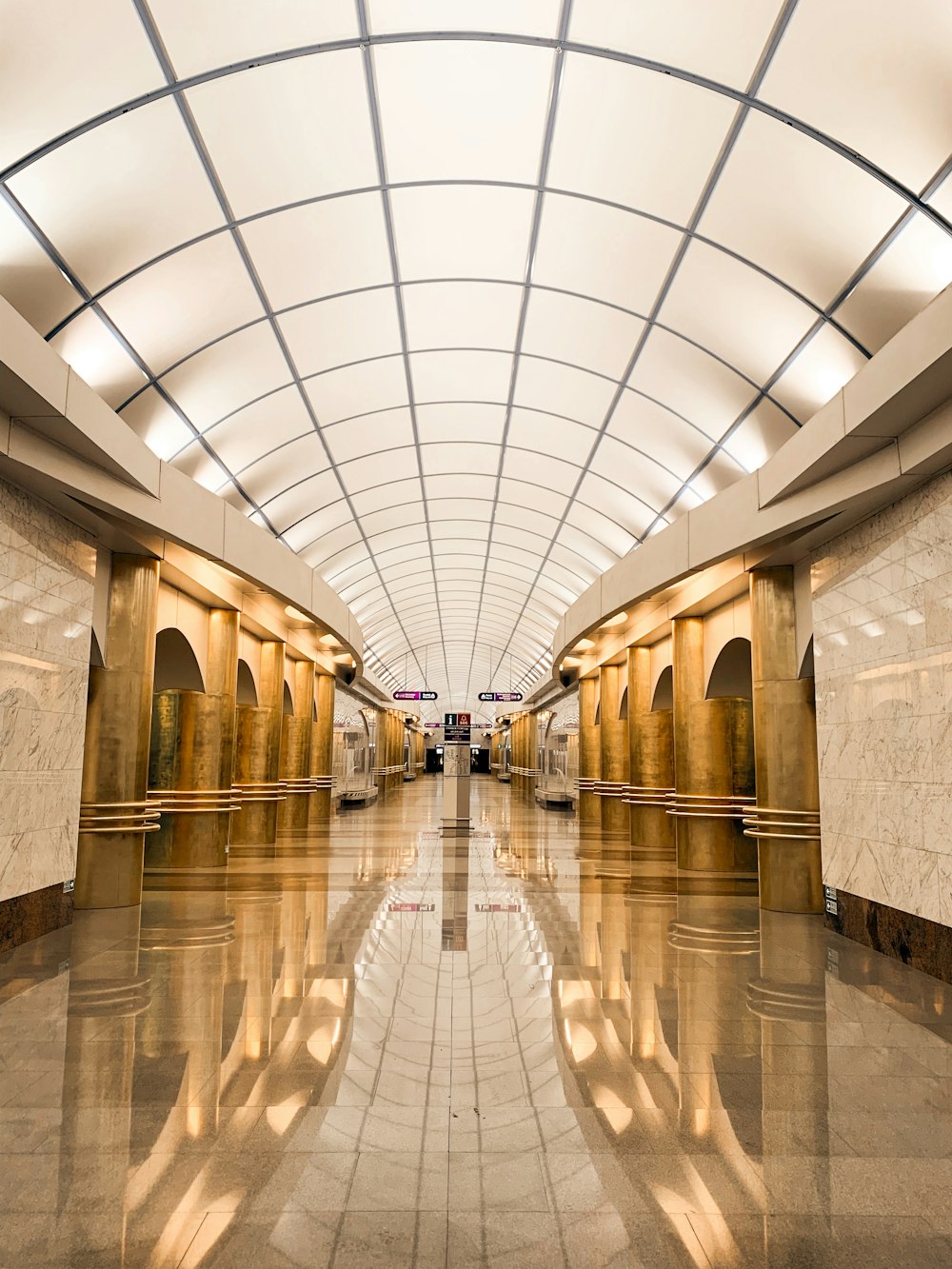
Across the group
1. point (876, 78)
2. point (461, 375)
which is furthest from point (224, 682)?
point (876, 78)

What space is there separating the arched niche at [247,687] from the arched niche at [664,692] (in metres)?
11.2

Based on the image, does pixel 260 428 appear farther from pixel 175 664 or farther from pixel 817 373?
pixel 817 373

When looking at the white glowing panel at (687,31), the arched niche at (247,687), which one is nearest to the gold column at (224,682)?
the arched niche at (247,687)

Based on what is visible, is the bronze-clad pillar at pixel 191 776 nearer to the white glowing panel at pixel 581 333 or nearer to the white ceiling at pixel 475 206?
the white ceiling at pixel 475 206

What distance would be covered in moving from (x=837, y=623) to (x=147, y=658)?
1076 cm

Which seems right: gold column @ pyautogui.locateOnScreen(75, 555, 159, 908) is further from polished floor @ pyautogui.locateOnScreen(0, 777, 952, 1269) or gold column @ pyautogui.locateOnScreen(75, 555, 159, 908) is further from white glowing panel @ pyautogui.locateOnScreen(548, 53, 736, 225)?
white glowing panel @ pyautogui.locateOnScreen(548, 53, 736, 225)

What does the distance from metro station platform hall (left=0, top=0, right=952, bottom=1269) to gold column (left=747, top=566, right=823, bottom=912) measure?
7 centimetres

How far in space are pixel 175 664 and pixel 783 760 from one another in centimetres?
1299

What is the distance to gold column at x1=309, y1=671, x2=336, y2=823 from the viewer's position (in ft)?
112

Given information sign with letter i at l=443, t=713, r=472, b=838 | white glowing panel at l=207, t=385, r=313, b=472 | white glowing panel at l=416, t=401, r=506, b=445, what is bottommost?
information sign with letter i at l=443, t=713, r=472, b=838

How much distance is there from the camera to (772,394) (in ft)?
45.8

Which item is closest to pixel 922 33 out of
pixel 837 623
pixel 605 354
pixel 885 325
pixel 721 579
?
pixel 885 325

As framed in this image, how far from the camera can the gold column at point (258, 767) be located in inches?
935

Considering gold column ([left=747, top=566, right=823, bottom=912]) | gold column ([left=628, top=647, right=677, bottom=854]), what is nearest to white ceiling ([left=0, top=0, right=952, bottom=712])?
gold column ([left=747, top=566, right=823, bottom=912])
